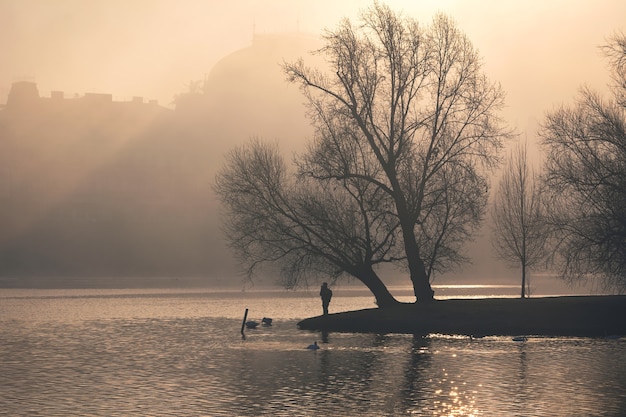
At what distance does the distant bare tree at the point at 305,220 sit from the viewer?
59.3 metres

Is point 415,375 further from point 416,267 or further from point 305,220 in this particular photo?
point 305,220

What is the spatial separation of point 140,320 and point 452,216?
25.7 metres

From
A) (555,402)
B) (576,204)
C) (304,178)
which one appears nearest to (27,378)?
(555,402)

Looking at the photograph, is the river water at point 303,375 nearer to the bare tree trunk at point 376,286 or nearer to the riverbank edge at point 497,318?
the riverbank edge at point 497,318

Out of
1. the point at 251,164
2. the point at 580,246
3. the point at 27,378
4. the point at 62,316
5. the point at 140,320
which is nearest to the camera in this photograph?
the point at 27,378

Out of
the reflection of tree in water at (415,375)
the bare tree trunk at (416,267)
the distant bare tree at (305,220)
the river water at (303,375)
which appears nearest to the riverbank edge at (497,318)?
the bare tree trunk at (416,267)

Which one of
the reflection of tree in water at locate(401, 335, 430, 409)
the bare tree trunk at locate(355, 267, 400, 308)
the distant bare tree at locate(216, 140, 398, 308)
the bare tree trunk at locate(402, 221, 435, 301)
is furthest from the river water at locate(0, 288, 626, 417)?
the bare tree trunk at locate(402, 221, 435, 301)

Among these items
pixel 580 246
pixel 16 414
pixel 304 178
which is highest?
pixel 304 178

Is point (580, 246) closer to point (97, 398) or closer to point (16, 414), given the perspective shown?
point (97, 398)

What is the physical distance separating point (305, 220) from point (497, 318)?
14.1 meters

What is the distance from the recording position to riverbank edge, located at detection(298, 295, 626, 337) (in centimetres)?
5000

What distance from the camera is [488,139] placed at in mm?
56781

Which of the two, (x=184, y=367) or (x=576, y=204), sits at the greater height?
(x=576, y=204)

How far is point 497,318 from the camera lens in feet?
172
